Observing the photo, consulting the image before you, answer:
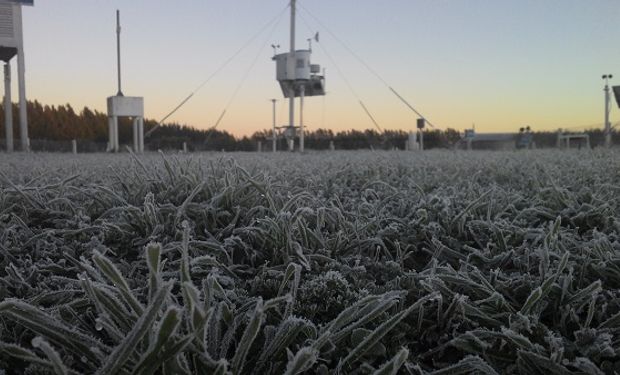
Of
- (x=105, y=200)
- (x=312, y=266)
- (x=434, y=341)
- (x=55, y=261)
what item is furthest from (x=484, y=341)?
(x=105, y=200)

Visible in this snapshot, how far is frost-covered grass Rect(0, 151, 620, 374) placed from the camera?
45 centimetres

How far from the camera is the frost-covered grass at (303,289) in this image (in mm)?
454

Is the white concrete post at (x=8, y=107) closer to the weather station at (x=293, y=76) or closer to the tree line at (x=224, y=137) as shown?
the tree line at (x=224, y=137)

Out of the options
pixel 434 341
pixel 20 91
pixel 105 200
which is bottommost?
pixel 434 341

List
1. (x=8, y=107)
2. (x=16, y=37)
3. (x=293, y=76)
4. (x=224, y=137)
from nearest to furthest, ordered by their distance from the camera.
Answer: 1. (x=16, y=37)
2. (x=8, y=107)
3. (x=293, y=76)
4. (x=224, y=137)

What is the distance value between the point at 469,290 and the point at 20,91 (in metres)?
8.82

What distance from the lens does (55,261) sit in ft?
2.82

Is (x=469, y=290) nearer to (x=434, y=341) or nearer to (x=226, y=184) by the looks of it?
(x=434, y=341)

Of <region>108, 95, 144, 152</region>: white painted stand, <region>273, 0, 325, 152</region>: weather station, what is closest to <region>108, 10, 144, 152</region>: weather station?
<region>108, 95, 144, 152</region>: white painted stand

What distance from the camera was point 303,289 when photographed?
0.66 metres

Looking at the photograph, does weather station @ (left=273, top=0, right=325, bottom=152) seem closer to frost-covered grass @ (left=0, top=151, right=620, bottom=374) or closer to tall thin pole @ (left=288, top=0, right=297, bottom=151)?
tall thin pole @ (left=288, top=0, right=297, bottom=151)

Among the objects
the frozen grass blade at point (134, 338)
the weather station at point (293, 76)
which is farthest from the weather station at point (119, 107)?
the frozen grass blade at point (134, 338)

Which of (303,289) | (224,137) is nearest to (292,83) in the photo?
(224,137)

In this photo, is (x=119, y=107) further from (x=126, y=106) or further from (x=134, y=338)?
(x=134, y=338)
